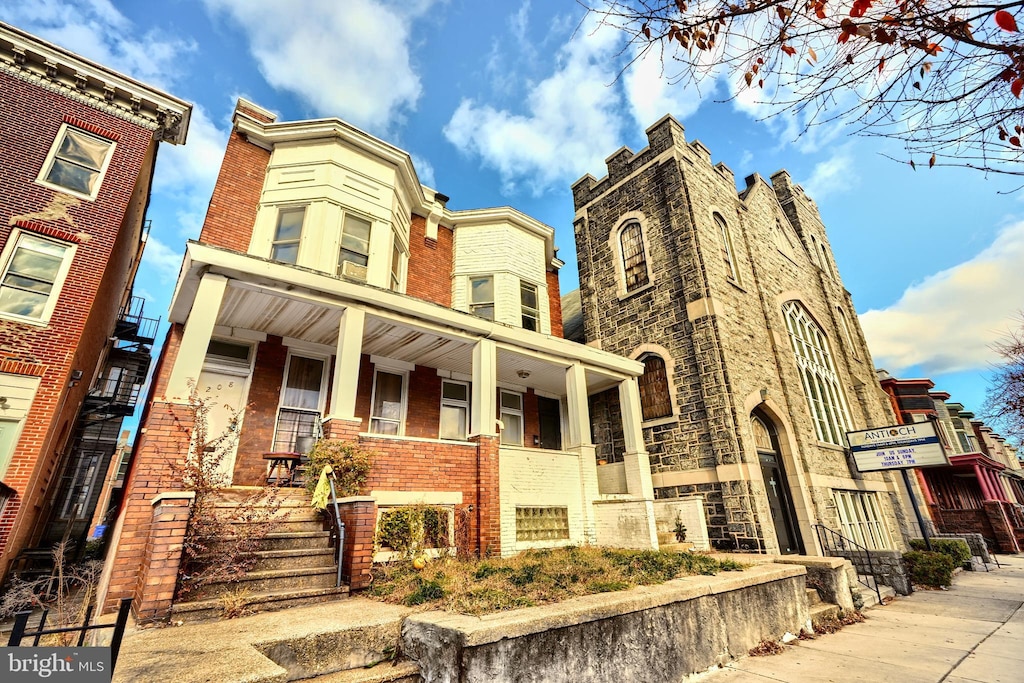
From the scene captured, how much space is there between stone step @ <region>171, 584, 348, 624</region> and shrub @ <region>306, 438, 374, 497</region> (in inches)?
58.6

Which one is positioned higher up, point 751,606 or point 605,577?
point 605,577

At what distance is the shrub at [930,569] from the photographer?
35.4 feet

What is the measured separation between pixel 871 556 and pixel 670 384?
19.6ft

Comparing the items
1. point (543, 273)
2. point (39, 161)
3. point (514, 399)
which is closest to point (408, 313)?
point (514, 399)

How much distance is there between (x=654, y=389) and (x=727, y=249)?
5.57 metres

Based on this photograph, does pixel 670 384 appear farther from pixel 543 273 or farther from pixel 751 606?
pixel 751 606

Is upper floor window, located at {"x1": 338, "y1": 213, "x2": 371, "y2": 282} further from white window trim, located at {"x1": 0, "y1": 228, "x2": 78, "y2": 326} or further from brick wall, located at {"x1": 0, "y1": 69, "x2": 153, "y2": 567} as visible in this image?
white window trim, located at {"x1": 0, "y1": 228, "x2": 78, "y2": 326}

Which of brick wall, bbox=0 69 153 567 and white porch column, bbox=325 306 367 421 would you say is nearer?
white porch column, bbox=325 306 367 421

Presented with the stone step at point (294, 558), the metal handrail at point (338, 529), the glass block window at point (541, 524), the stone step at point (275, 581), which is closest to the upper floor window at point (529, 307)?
the glass block window at point (541, 524)

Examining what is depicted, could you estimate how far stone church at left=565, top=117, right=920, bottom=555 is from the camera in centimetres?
1120

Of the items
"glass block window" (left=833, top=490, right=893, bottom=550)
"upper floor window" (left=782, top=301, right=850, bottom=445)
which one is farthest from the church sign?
"glass block window" (left=833, top=490, right=893, bottom=550)

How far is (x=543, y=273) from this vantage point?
49.3ft

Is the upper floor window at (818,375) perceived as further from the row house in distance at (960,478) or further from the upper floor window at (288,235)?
the upper floor window at (288,235)

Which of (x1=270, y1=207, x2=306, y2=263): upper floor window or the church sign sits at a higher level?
(x1=270, y1=207, x2=306, y2=263): upper floor window
